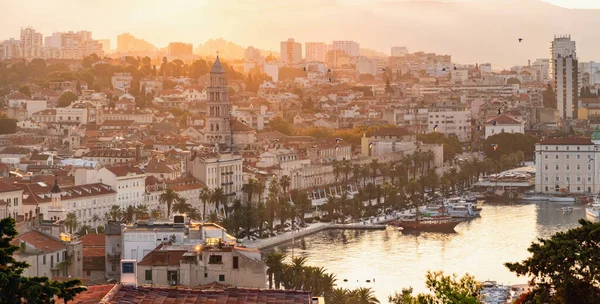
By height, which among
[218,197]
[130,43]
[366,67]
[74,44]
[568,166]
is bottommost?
[218,197]

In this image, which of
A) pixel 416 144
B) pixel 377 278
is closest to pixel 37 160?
pixel 377 278

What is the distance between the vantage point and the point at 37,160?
1869 inches

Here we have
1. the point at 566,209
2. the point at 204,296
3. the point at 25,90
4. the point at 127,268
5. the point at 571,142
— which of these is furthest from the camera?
the point at 25,90

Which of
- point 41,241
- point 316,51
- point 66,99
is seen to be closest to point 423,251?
point 41,241

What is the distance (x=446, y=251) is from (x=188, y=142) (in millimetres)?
18953

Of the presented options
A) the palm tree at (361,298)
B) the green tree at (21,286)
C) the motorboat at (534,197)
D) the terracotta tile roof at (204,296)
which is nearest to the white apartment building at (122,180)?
the palm tree at (361,298)

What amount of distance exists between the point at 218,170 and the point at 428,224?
6.86 m

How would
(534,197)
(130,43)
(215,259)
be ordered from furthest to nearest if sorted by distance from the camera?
(130,43) → (534,197) → (215,259)

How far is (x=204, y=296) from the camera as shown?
13.5 meters

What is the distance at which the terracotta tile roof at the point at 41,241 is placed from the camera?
22188 millimetres

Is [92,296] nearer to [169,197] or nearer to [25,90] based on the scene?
[169,197]

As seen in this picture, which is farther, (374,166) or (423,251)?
(374,166)

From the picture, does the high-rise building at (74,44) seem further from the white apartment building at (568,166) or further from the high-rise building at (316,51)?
the white apartment building at (568,166)

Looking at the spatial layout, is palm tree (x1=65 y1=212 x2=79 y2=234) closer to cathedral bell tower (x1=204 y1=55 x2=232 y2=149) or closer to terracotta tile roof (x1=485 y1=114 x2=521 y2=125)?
cathedral bell tower (x1=204 y1=55 x2=232 y2=149)
